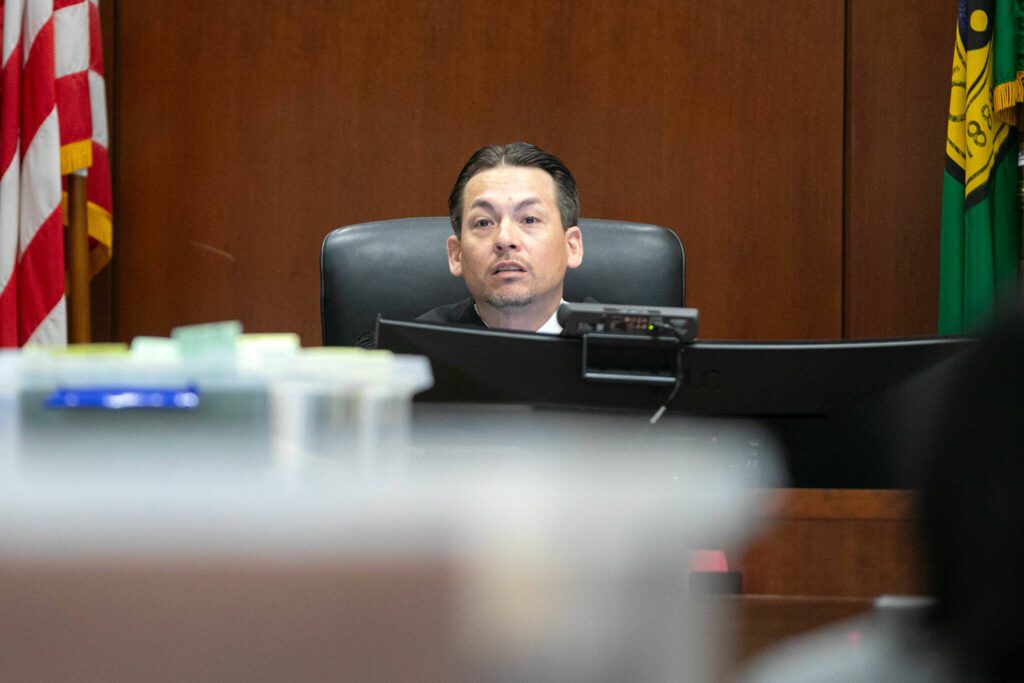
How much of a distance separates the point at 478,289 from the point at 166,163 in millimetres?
1608

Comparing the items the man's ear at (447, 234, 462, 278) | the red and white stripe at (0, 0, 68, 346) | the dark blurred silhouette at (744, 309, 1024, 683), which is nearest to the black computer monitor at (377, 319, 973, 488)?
the dark blurred silhouette at (744, 309, 1024, 683)

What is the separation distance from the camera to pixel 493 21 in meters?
3.46

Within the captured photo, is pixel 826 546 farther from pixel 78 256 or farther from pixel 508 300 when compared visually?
pixel 78 256

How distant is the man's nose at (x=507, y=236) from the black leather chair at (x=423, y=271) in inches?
7.0

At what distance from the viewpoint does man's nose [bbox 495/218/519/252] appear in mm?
2320

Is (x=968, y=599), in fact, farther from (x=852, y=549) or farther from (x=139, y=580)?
(x=852, y=549)

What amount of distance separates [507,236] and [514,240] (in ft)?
0.05

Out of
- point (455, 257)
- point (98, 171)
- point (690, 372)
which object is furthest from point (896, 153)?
point (690, 372)

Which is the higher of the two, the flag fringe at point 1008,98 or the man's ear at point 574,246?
the flag fringe at point 1008,98

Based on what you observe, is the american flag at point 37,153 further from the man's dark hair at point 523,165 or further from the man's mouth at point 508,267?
the man's mouth at point 508,267

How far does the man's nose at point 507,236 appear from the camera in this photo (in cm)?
232

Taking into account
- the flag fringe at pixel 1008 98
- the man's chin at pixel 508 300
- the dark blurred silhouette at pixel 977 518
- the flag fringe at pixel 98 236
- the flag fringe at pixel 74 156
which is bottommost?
the dark blurred silhouette at pixel 977 518

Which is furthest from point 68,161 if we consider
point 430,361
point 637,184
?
point 430,361

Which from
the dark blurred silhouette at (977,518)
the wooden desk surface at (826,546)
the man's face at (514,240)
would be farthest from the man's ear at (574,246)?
the dark blurred silhouette at (977,518)
